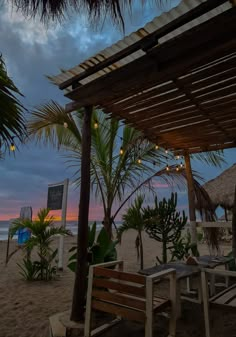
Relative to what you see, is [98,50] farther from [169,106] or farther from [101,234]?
[101,234]

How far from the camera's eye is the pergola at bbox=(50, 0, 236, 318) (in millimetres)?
1853

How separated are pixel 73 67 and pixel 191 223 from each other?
11.7 ft

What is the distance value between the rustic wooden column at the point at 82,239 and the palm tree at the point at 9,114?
3.74 ft

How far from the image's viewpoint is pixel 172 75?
7.30ft

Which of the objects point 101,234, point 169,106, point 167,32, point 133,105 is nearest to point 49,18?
point 167,32

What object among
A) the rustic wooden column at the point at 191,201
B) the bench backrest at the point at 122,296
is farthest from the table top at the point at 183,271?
the rustic wooden column at the point at 191,201

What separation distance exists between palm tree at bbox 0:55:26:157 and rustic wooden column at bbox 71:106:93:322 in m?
1.14

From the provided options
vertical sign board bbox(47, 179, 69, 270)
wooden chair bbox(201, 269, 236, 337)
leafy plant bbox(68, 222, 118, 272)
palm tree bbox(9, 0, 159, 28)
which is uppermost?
palm tree bbox(9, 0, 159, 28)

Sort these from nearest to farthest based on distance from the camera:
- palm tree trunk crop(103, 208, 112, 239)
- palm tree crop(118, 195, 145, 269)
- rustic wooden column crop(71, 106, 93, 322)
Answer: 1. rustic wooden column crop(71, 106, 93, 322)
2. palm tree trunk crop(103, 208, 112, 239)
3. palm tree crop(118, 195, 145, 269)

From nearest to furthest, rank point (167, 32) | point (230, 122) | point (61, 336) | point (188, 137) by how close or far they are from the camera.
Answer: point (167, 32)
point (61, 336)
point (230, 122)
point (188, 137)

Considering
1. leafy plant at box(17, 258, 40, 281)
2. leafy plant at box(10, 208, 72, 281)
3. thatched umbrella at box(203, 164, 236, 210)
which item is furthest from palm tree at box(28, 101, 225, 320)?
thatched umbrella at box(203, 164, 236, 210)

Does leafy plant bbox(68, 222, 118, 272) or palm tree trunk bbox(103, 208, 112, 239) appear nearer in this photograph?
leafy plant bbox(68, 222, 118, 272)

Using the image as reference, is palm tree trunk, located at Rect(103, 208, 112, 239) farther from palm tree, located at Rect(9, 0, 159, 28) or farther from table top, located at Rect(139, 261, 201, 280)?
palm tree, located at Rect(9, 0, 159, 28)

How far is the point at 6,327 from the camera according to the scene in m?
2.54
